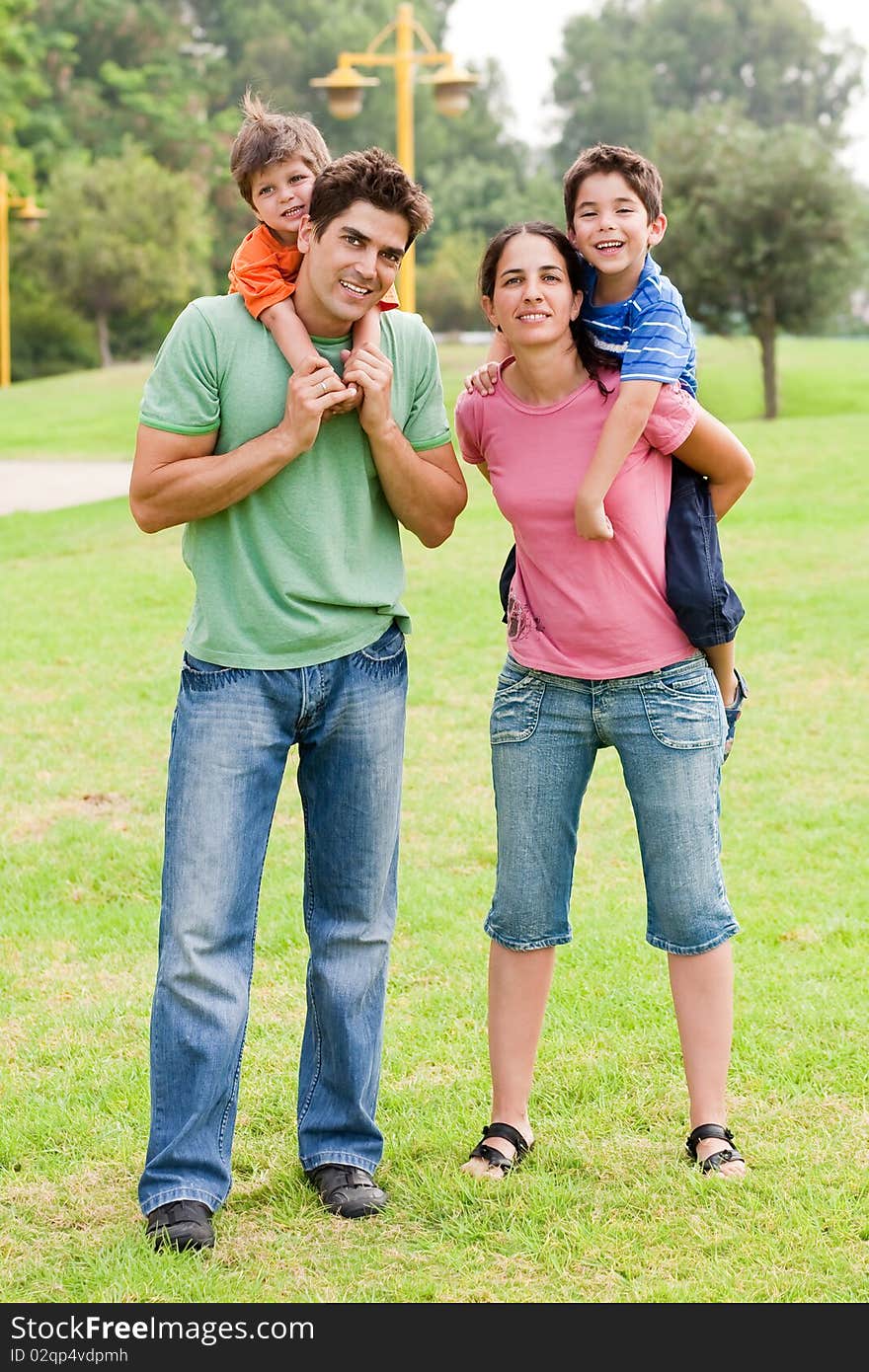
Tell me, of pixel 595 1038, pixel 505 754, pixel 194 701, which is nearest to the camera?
pixel 194 701

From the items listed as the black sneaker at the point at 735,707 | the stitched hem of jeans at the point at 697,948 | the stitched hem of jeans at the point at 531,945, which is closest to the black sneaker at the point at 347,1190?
the stitched hem of jeans at the point at 531,945

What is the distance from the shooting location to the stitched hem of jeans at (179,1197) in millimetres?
3182

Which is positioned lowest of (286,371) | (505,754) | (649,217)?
(505,754)

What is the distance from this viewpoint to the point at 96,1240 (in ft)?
10.5

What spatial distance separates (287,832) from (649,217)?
11.1 feet

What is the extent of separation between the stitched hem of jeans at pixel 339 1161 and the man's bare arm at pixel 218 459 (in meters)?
1.35

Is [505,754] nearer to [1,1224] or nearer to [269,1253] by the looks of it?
[269,1253]

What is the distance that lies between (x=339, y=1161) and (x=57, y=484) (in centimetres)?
1565

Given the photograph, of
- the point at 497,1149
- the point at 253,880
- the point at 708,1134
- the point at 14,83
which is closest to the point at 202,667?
the point at 253,880

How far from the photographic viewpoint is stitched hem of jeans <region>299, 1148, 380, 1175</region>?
3402 millimetres

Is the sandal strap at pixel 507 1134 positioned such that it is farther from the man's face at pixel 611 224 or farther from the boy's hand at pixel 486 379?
the man's face at pixel 611 224

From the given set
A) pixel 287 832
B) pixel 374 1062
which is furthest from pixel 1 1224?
pixel 287 832

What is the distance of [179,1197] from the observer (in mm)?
3186
